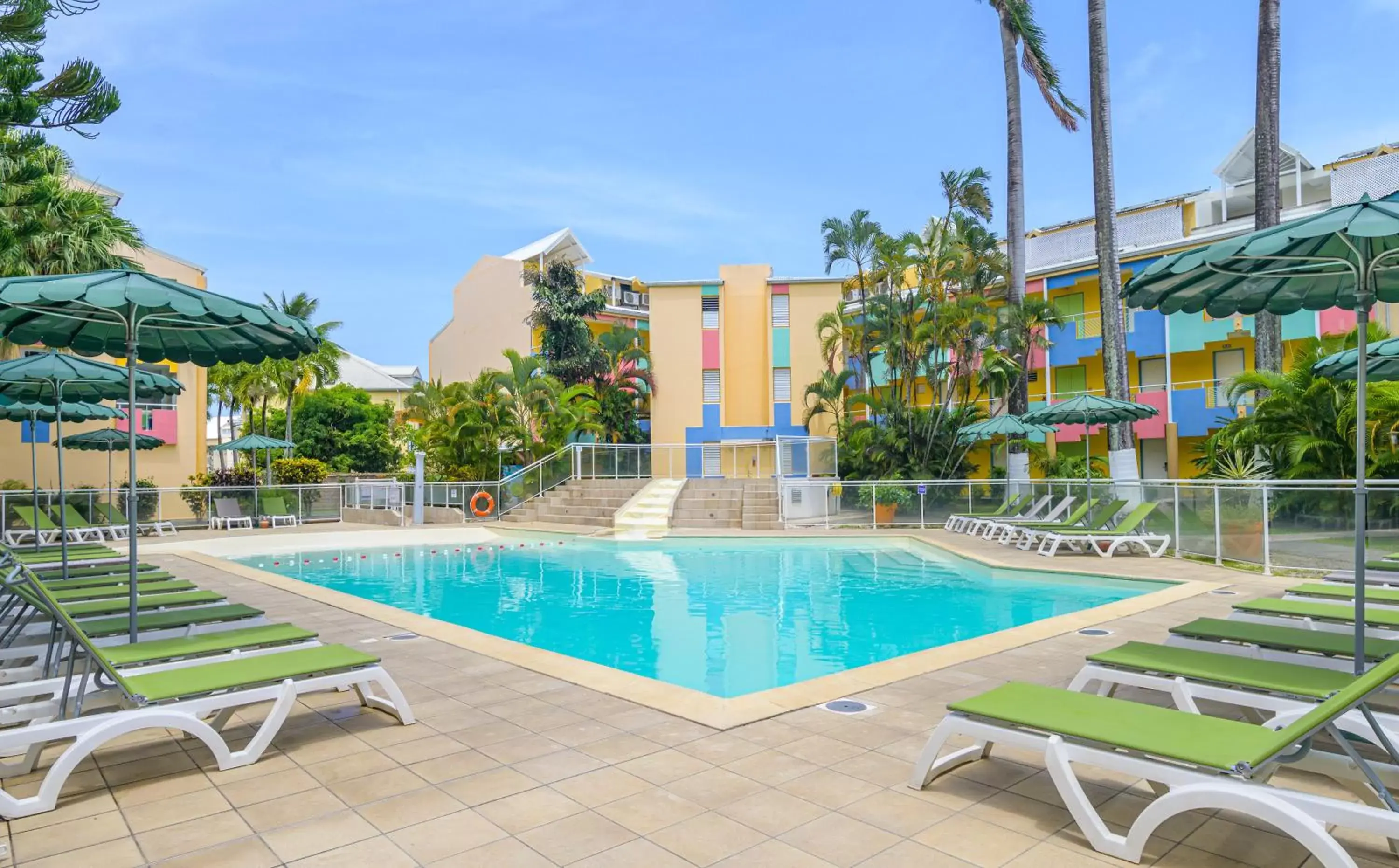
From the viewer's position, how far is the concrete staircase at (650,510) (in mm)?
21464

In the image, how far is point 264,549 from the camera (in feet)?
61.1

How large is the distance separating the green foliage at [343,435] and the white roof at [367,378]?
1243 cm

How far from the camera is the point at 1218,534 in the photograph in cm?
1230

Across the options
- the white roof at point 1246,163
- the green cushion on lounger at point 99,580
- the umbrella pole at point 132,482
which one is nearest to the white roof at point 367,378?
the white roof at point 1246,163

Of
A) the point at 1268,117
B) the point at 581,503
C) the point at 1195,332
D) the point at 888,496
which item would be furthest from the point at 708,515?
the point at 1195,332

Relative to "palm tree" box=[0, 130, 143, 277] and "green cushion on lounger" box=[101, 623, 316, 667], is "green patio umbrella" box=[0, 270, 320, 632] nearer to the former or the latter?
"green cushion on lounger" box=[101, 623, 316, 667]

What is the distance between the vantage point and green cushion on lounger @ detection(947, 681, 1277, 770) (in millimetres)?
3107

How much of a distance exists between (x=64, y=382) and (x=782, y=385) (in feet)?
85.0

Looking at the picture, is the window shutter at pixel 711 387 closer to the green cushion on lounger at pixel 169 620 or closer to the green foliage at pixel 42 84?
the green foliage at pixel 42 84

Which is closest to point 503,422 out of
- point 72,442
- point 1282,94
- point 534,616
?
point 72,442

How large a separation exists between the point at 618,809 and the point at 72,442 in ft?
64.8

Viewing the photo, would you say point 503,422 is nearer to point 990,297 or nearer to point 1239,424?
point 990,297

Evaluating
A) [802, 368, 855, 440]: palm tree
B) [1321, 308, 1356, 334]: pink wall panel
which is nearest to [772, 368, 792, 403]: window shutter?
[802, 368, 855, 440]: palm tree

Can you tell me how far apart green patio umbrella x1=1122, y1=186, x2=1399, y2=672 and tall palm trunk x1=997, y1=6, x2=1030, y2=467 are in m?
16.4
